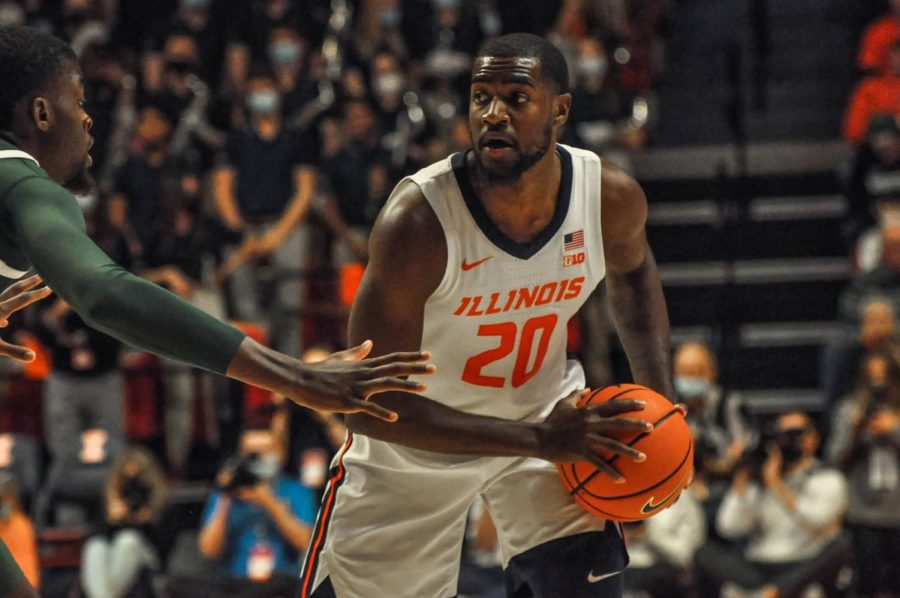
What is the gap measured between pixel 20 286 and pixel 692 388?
529cm

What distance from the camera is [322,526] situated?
14.3 ft

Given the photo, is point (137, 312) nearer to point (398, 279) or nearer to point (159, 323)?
point (159, 323)

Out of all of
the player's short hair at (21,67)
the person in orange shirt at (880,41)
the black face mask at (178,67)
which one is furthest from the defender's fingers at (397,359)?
the person in orange shirt at (880,41)

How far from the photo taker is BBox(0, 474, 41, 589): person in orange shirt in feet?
26.4

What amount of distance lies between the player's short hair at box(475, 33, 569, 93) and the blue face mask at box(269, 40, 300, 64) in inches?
269

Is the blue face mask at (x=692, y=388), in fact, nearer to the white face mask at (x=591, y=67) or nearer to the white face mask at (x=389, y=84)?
the white face mask at (x=591, y=67)

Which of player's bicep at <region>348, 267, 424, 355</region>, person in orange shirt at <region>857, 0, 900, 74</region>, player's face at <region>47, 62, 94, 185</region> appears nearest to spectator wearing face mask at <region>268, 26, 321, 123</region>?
person in orange shirt at <region>857, 0, 900, 74</region>

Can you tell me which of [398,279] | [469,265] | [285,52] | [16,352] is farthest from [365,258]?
[16,352]

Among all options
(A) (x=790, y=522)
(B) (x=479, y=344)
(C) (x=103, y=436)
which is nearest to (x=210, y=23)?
(C) (x=103, y=436)

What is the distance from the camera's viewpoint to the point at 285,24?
11.1m

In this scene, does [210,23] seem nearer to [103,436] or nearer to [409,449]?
[103,436]

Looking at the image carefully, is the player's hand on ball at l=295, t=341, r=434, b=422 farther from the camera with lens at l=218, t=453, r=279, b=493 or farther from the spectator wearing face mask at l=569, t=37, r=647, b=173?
the spectator wearing face mask at l=569, t=37, r=647, b=173

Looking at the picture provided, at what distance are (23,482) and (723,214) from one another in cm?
506

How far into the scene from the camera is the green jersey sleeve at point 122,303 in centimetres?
294
